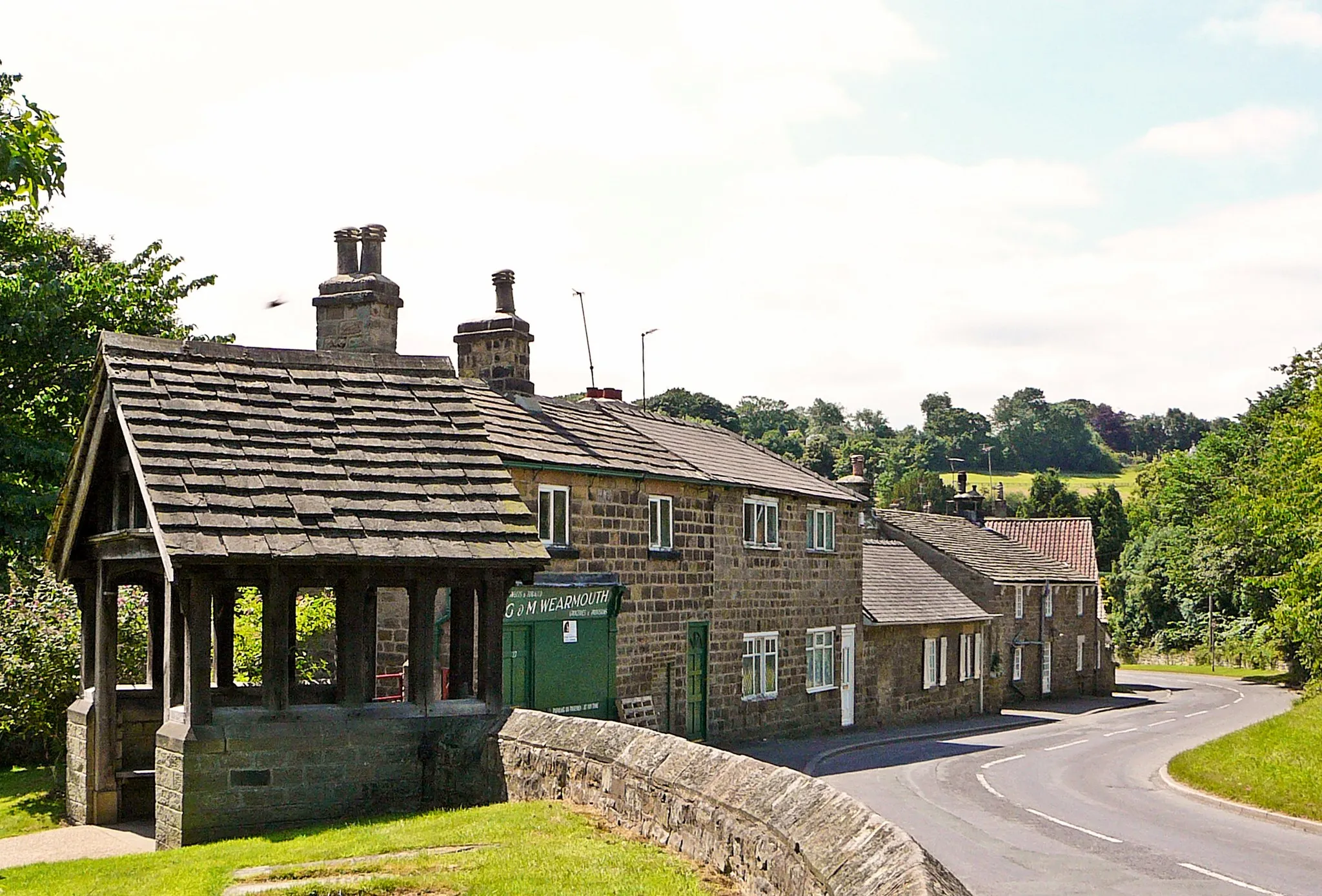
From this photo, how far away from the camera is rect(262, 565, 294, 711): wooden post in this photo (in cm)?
1330

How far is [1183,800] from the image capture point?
23969 millimetres


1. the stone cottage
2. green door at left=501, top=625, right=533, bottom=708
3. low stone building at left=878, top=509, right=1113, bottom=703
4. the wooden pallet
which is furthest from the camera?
low stone building at left=878, top=509, right=1113, bottom=703

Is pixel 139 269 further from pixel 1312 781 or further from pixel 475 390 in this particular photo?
pixel 1312 781

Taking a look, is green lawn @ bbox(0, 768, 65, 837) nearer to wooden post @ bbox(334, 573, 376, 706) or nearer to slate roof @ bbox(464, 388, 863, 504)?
wooden post @ bbox(334, 573, 376, 706)

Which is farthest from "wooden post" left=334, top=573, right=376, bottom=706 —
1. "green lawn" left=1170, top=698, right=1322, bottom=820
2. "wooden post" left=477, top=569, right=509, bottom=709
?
"green lawn" left=1170, top=698, right=1322, bottom=820

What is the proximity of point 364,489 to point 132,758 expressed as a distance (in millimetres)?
5332

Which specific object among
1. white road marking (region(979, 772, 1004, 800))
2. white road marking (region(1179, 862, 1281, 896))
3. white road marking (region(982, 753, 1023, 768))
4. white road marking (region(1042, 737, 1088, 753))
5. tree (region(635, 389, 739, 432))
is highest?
tree (region(635, 389, 739, 432))

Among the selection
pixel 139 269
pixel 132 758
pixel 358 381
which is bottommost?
pixel 132 758

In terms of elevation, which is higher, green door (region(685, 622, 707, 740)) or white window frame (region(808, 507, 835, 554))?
white window frame (region(808, 507, 835, 554))

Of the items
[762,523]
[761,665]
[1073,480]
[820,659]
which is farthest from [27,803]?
[1073,480]

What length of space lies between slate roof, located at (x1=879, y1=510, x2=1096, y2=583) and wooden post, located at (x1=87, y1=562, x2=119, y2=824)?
37.6m

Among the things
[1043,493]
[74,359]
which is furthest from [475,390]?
[1043,493]

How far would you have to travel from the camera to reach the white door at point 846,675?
34.8 m

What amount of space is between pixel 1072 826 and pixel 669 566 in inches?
360
